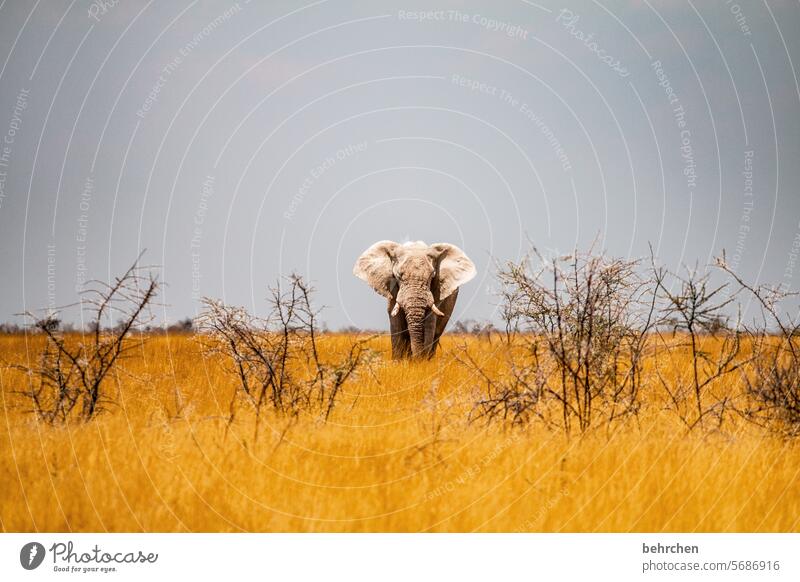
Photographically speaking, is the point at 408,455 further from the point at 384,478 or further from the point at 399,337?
the point at 399,337

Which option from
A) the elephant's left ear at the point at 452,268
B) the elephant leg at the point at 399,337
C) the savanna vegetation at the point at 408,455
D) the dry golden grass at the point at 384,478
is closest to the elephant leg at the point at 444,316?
the elephant leg at the point at 399,337

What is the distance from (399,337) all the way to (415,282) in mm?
1503

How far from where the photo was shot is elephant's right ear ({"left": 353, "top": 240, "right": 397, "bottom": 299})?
1585cm

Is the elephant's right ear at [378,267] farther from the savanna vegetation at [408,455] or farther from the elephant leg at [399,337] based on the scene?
the savanna vegetation at [408,455]

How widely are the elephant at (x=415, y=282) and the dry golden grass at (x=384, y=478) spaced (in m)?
8.49

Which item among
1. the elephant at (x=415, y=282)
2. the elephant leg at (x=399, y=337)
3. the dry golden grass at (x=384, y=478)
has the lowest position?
the dry golden grass at (x=384, y=478)

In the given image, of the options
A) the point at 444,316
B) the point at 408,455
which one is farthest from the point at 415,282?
→ the point at 408,455

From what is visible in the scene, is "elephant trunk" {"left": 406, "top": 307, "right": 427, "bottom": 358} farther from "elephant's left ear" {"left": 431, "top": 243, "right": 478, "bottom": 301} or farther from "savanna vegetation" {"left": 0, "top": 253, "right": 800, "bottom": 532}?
"savanna vegetation" {"left": 0, "top": 253, "right": 800, "bottom": 532}

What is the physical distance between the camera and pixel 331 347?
14.8 metres

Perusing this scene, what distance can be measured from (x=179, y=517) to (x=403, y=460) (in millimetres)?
1573

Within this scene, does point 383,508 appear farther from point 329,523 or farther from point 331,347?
point 331,347

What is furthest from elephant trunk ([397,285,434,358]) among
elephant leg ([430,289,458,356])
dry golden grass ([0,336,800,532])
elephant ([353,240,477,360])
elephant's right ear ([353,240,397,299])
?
dry golden grass ([0,336,800,532])

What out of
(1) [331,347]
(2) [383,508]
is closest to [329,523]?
(2) [383,508]

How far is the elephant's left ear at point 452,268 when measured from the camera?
15.5 m
